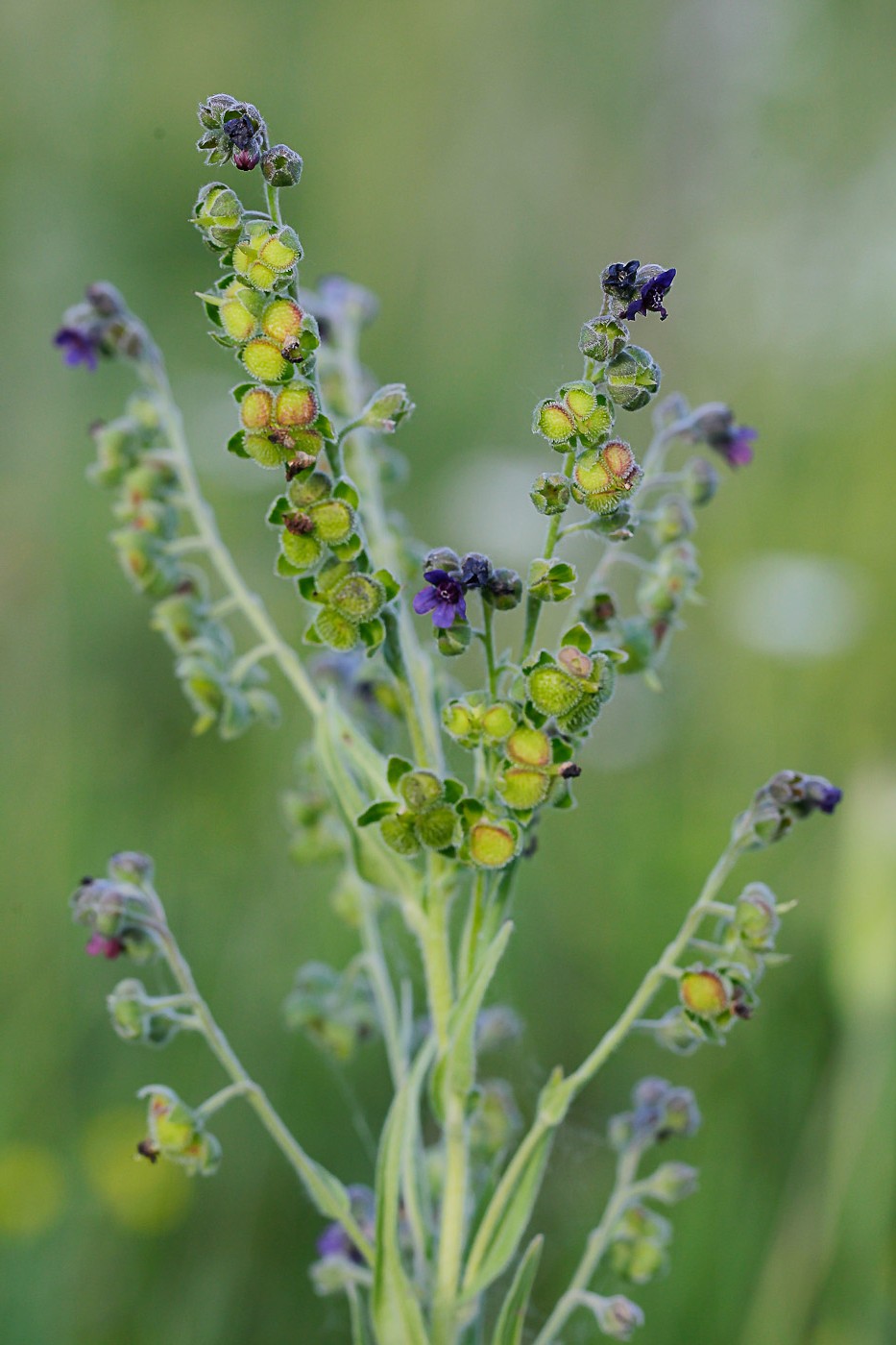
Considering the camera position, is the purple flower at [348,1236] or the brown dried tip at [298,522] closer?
the brown dried tip at [298,522]

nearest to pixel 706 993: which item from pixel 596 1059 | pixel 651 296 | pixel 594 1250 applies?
pixel 596 1059

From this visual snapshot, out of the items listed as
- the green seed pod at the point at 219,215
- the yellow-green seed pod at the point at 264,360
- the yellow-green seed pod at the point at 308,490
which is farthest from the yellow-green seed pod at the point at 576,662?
the green seed pod at the point at 219,215

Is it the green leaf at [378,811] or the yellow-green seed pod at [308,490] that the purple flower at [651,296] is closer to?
the yellow-green seed pod at [308,490]

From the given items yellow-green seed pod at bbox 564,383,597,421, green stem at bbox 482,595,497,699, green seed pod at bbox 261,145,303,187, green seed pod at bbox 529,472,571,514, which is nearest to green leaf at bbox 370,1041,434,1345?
green stem at bbox 482,595,497,699

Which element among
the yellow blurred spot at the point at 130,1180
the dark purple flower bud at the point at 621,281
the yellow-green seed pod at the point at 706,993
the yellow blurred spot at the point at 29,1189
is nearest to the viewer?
the dark purple flower bud at the point at 621,281

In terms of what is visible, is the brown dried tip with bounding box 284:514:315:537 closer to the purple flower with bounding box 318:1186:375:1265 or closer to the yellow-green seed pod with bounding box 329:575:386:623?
the yellow-green seed pod with bounding box 329:575:386:623

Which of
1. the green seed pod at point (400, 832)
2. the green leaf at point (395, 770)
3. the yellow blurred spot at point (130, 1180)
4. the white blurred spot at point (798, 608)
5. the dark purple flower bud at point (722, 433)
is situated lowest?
the yellow blurred spot at point (130, 1180)

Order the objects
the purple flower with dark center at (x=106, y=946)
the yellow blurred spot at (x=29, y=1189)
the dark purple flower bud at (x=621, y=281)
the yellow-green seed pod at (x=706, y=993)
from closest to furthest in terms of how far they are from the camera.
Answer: the dark purple flower bud at (x=621, y=281) < the yellow-green seed pod at (x=706, y=993) < the purple flower with dark center at (x=106, y=946) < the yellow blurred spot at (x=29, y=1189)

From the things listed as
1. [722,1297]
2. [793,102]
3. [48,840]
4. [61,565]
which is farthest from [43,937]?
[793,102]
